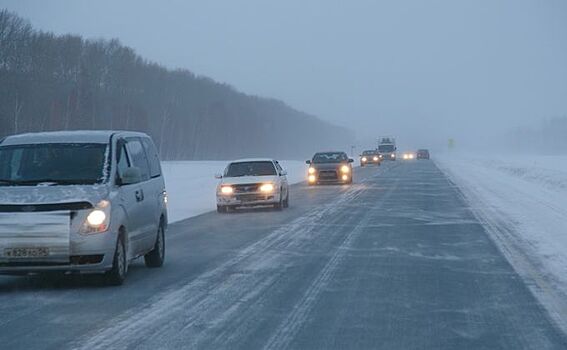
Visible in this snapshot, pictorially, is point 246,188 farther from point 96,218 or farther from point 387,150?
point 387,150

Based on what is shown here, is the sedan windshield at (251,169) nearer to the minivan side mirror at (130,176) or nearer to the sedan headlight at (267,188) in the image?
the sedan headlight at (267,188)

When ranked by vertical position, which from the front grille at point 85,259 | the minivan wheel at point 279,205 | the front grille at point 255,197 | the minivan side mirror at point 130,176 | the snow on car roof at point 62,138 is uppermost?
the snow on car roof at point 62,138

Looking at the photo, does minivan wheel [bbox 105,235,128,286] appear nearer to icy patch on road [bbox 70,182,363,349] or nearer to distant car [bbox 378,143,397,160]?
icy patch on road [bbox 70,182,363,349]

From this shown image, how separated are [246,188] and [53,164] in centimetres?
1506

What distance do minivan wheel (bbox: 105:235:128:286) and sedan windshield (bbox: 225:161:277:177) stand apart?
52.9ft

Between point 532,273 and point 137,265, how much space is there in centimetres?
583

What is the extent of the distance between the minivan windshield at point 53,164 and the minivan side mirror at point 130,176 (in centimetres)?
26

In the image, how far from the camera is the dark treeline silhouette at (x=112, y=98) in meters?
83.9

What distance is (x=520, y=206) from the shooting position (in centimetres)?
2747

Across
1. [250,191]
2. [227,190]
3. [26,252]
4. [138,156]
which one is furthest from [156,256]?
[250,191]

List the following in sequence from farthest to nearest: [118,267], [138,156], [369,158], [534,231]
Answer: [369,158] → [534,231] → [138,156] → [118,267]

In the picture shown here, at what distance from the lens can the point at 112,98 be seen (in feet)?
370

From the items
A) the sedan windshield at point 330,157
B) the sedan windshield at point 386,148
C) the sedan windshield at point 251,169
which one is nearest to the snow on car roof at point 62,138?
the sedan windshield at point 251,169

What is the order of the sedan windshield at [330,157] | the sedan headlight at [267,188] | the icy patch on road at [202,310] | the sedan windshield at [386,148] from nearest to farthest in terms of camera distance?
the icy patch on road at [202,310]
the sedan headlight at [267,188]
the sedan windshield at [330,157]
the sedan windshield at [386,148]
